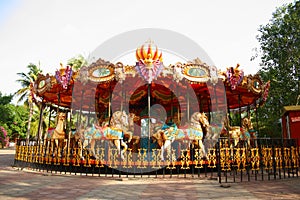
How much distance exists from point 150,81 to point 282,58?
562 inches

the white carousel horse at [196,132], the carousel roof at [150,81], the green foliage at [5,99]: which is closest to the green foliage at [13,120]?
the green foliage at [5,99]

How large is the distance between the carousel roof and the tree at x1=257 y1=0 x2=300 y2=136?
6.02 m

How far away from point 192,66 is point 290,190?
225 inches

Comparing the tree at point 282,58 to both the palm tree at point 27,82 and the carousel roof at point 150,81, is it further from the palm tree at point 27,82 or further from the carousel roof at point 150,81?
the palm tree at point 27,82

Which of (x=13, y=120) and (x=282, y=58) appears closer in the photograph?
(x=282, y=58)

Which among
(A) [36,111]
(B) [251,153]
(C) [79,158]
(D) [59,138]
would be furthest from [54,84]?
(A) [36,111]

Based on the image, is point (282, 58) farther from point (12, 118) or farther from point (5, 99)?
point (5, 99)

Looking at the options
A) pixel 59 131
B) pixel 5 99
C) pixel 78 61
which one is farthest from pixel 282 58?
pixel 5 99

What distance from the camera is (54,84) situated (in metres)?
10.8

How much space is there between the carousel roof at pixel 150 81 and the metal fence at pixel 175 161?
2.43 metres

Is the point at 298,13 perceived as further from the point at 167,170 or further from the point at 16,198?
the point at 16,198

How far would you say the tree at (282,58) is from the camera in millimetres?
17984

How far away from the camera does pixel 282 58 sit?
18344mm

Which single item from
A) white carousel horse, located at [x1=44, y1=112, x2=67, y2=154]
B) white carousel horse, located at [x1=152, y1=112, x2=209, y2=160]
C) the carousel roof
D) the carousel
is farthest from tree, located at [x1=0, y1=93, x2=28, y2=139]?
white carousel horse, located at [x1=152, y1=112, x2=209, y2=160]
